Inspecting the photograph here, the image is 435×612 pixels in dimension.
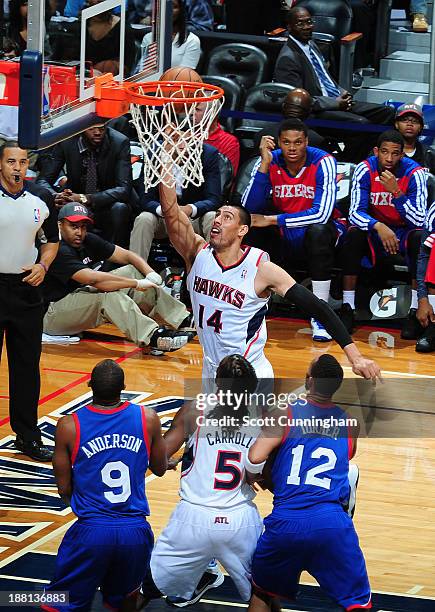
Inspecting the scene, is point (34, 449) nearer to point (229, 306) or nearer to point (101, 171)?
point (229, 306)

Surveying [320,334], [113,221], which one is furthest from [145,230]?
[320,334]

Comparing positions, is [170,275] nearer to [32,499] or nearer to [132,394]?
[132,394]

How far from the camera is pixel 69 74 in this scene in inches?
268

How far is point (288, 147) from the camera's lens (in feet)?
32.5

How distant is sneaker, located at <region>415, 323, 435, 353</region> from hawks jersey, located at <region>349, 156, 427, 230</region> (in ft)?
2.96

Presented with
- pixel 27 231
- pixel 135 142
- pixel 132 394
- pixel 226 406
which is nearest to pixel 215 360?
pixel 226 406

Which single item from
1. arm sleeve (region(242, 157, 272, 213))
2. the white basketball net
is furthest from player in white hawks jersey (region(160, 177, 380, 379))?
arm sleeve (region(242, 157, 272, 213))

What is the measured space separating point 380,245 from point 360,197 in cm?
43

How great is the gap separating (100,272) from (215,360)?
3.17 meters

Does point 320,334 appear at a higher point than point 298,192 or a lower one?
lower

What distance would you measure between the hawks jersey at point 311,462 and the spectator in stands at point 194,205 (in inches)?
199

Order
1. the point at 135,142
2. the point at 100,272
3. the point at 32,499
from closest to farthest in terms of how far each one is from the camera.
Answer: the point at 32,499, the point at 100,272, the point at 135,142

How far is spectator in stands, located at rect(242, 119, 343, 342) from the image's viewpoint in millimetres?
9922

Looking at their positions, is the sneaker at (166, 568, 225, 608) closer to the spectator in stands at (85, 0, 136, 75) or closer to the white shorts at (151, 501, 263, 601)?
the white shorts at (151, 501, 263, 601)
